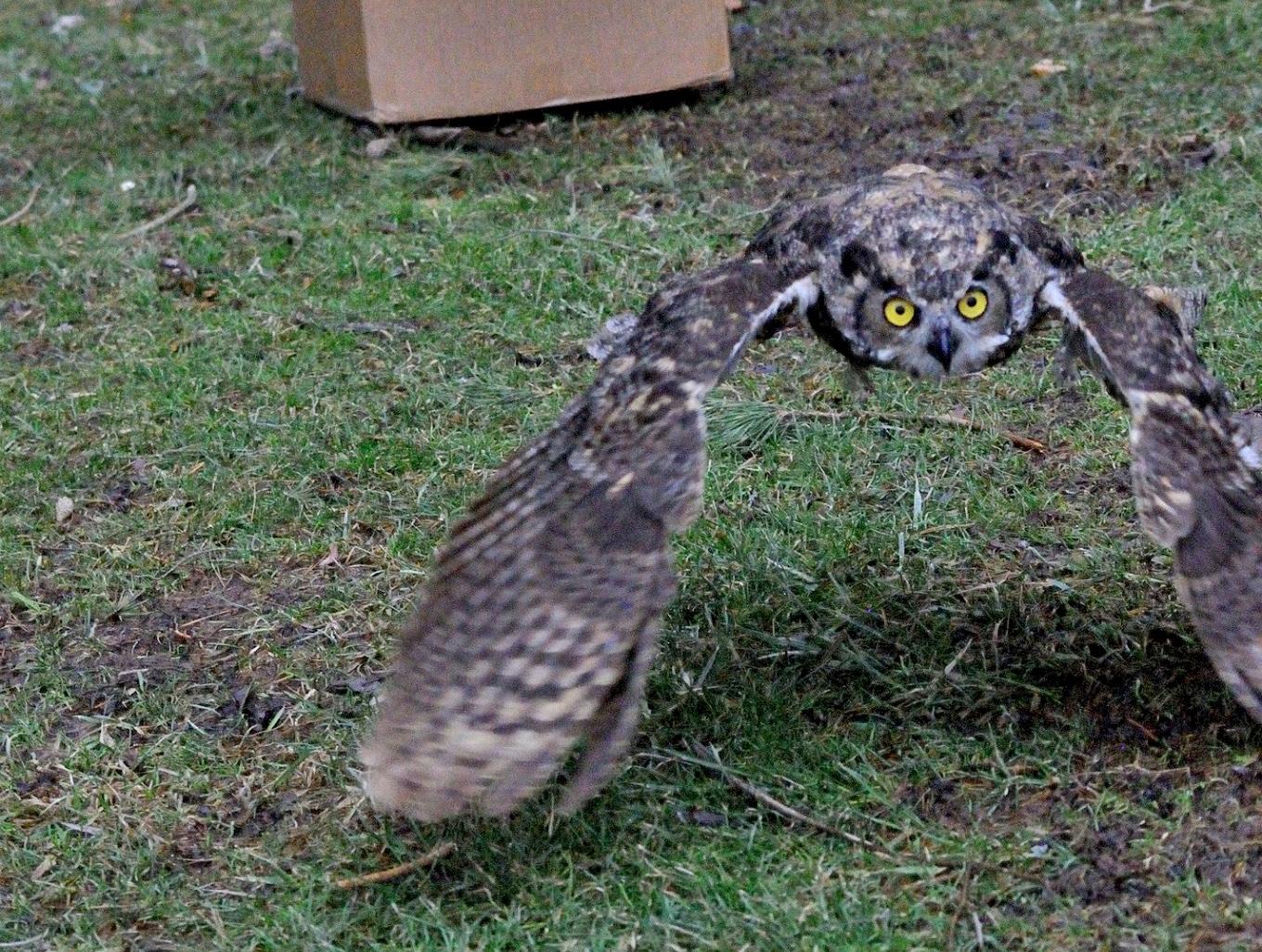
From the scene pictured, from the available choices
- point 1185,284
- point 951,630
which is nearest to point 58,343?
point 951,630

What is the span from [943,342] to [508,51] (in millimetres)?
4056

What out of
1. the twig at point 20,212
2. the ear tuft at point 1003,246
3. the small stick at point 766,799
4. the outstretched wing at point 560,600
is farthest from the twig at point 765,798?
the twig at point 20,212

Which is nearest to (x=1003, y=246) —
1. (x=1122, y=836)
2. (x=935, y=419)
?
(x=1122, y=836)

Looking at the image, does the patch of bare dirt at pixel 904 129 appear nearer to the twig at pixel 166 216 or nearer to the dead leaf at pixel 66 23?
the twig at pixel 166 216

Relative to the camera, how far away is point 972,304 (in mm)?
3738

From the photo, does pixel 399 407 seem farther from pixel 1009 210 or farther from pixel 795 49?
pixel 795 49

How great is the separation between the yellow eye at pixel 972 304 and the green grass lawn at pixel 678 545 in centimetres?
79

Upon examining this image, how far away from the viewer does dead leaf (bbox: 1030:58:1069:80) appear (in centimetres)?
749

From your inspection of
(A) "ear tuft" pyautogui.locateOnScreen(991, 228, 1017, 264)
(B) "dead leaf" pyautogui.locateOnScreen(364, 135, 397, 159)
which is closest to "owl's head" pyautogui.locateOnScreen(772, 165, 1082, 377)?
(A) "ear tuft" pyautogui.locateOnScreen(991, 228, 1017, 264)

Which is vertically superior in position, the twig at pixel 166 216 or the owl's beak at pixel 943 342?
the owl's beak at pixel 943 342

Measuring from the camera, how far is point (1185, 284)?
562 centimetres

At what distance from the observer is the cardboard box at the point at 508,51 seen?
23.4ft

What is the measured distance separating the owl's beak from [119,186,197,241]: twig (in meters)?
4.10

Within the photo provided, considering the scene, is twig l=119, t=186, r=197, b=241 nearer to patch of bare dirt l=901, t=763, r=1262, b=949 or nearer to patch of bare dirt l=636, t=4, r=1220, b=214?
patch of bare dirt l=636, t=4, r=1220, b=214
